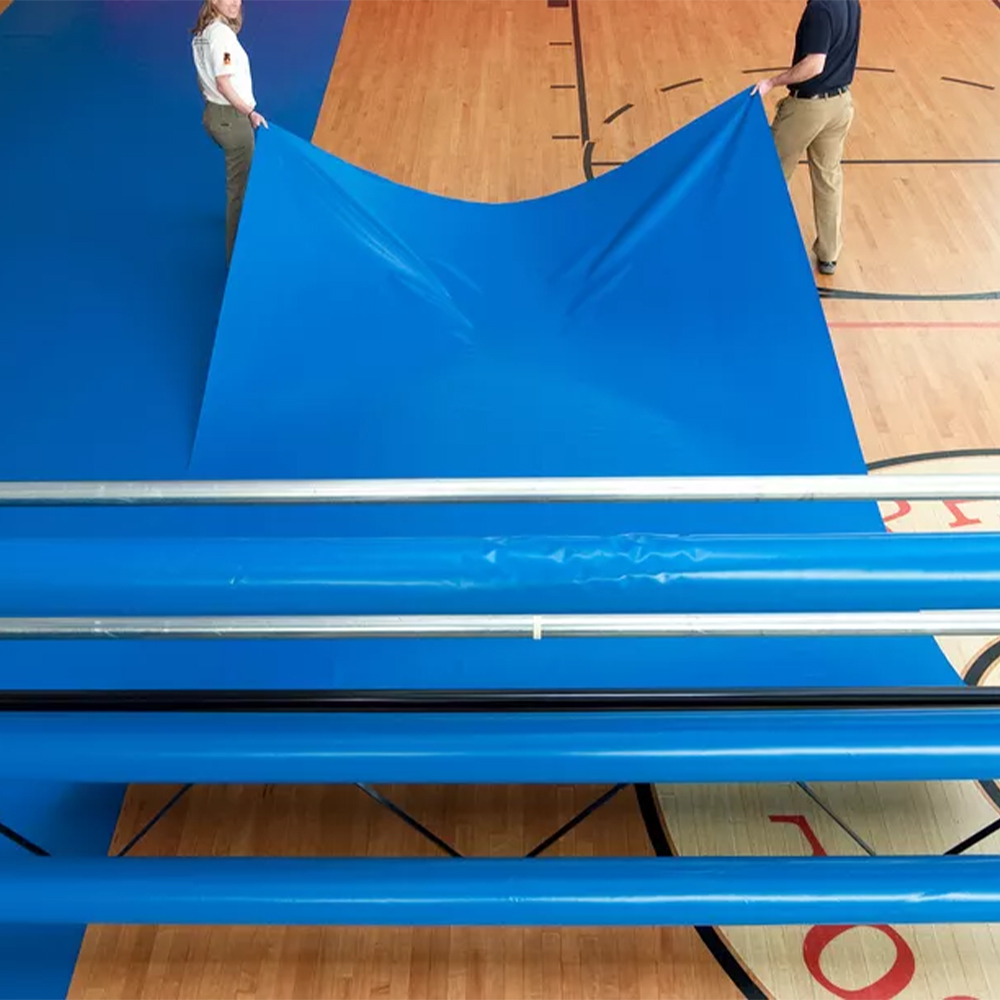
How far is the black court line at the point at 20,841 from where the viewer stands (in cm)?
250

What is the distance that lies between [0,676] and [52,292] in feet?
7.80

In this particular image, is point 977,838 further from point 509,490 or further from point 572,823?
point 509,490

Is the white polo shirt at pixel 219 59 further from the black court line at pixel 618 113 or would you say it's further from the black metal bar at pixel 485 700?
the black metal bar at pixel 485 700

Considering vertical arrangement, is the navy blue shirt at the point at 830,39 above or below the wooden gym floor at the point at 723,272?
above

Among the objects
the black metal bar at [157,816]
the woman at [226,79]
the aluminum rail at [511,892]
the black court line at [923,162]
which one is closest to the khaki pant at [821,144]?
the black court line at [923,162]

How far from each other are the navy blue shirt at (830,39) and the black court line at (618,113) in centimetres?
187

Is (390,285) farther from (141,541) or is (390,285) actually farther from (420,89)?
(420,89)

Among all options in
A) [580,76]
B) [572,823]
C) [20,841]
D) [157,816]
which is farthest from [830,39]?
[20,841]

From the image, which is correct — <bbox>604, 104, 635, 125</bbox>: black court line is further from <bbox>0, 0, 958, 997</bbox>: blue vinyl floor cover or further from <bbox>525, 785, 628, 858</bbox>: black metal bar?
<bbox>525, 785, 628, 858</bbox>: black metal bar

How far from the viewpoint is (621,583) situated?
1.61m

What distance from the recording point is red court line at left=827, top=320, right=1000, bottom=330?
459 centimetres

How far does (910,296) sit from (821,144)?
2.55ft

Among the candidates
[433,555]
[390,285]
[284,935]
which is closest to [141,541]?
[433,555]

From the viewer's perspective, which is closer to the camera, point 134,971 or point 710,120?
point 134,971
